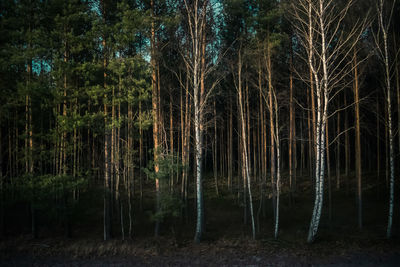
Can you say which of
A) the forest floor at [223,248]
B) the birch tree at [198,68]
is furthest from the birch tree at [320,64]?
the birch tree at [198,68]

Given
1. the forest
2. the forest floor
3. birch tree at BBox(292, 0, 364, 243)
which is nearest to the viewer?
the forest floor

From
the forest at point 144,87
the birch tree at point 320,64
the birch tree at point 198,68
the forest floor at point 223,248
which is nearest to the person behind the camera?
the forest floor at point 223,248

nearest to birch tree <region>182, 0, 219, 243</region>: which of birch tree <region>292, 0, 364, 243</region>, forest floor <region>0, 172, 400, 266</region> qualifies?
forest floor <region>0, 172, 400, 266</region>

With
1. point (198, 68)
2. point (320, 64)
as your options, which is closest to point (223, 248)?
point (198, 68)

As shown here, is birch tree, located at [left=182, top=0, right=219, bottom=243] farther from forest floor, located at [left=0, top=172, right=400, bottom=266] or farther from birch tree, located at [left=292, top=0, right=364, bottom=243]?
birch tree, located at [left=292, top=0, right=364, bottom=243]

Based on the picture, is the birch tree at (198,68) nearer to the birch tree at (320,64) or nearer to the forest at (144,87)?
the forest at (144,87)

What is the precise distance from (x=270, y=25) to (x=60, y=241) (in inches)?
599

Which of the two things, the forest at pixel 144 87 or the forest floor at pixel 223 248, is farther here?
the forest at pixel 144 87

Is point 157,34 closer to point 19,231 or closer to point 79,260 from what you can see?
point 79,260

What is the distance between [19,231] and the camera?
13.4m

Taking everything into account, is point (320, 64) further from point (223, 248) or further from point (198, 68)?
point (223, 248)

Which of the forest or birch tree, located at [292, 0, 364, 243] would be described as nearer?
birch tree, located at [292, 0, 364, 243]

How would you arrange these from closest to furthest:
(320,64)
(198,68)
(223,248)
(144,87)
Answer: (223,248)
(320,64)
(198,68)
(144,87)

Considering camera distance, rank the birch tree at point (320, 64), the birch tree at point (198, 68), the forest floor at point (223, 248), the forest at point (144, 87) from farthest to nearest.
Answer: the birch tree at point (198, 68), the forest at point (144, 87), the birch tree at point (320, 64), the forest floor at point (223, 248)
